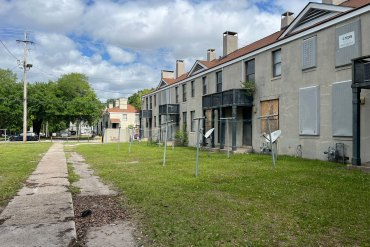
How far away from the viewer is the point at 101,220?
236 inches

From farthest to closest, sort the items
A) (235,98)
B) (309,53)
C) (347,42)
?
(235,98)
(309,53)
(347,42)

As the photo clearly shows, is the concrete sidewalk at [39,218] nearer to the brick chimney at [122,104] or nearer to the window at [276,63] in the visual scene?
the window at [276,63]

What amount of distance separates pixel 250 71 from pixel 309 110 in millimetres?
6008

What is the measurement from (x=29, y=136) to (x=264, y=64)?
41.1 metres

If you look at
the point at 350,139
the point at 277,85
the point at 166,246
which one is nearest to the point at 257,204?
the point at 166,246

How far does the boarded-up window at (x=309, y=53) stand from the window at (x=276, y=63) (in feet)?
7.27

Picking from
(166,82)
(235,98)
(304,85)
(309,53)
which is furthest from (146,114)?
(309,53)

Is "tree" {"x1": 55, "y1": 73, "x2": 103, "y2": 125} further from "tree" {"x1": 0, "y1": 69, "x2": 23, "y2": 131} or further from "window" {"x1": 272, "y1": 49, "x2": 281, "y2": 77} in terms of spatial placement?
"window" {"x1": 272, "y1": 49, "x2": 281, "y2": 77}

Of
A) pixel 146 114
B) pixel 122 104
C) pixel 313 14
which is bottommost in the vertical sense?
pixel 146 114

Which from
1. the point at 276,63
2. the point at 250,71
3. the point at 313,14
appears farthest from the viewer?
the point at 250,71

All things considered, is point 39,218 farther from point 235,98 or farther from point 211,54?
point 211,54

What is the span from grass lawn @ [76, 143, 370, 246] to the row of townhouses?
390 cm

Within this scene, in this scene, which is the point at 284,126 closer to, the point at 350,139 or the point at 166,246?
the point at 350,139

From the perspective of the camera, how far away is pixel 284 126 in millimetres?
17578
